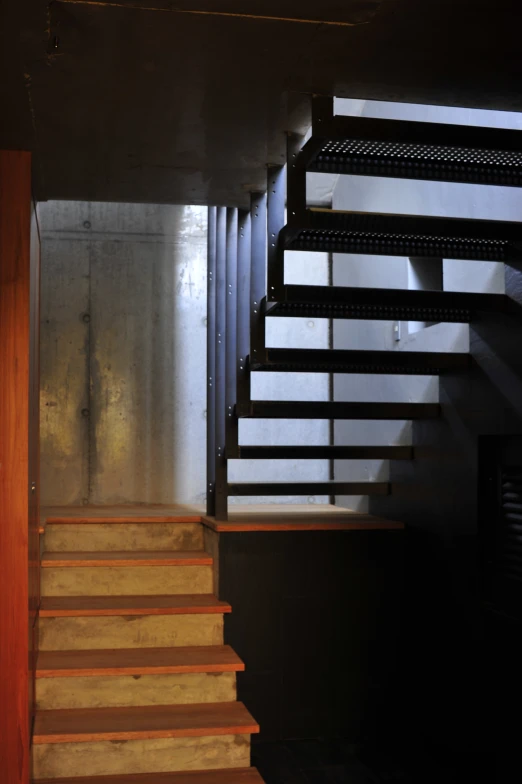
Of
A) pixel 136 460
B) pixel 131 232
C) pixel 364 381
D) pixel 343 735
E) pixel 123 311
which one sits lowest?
pixel 343 735

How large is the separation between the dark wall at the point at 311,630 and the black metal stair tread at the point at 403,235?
1.72 metres

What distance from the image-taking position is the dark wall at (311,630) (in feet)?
15.1

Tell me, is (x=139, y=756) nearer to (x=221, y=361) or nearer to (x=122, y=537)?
(x=122, y=537)

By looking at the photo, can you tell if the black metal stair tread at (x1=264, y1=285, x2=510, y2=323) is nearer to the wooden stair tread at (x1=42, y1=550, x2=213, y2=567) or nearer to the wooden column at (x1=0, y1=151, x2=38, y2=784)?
the wooden column at (x1=0, y1=151, x2=38, y2=784)

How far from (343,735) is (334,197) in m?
3.73

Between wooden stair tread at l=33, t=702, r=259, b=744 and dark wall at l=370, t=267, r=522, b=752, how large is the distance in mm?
1028

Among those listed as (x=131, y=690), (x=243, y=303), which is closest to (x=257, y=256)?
(x=243, y=303)

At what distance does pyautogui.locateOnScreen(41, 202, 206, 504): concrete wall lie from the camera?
248 inches

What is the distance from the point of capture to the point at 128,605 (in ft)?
14.5

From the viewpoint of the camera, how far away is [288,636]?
15.2 feet

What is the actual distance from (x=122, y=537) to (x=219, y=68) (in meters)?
2.90

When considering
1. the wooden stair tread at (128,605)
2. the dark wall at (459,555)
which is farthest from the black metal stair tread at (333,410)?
the wooden stair tread at (128,605)

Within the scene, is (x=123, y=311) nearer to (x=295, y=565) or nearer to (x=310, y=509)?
(x=310, y=509)

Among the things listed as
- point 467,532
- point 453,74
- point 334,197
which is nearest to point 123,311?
point 334,197
